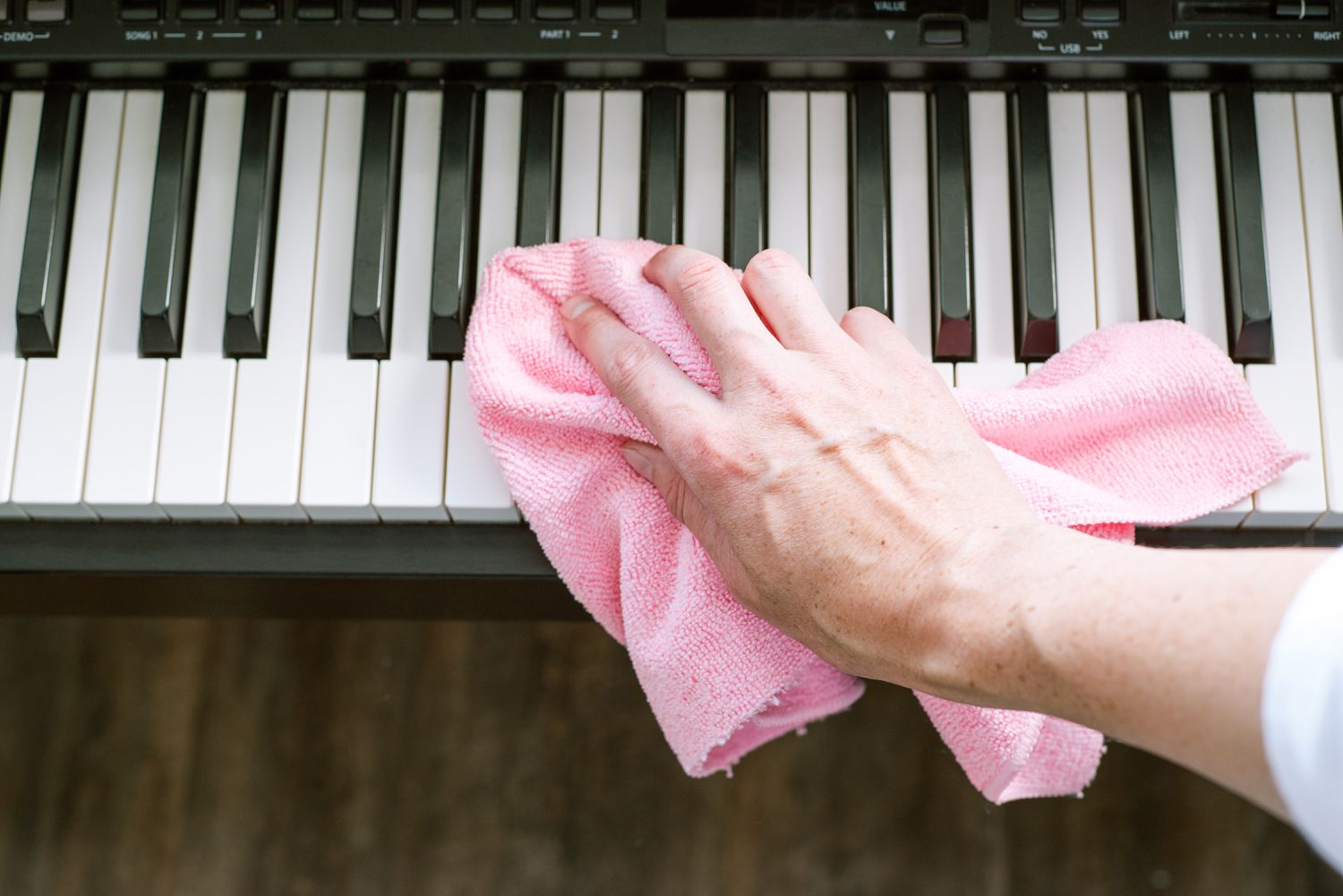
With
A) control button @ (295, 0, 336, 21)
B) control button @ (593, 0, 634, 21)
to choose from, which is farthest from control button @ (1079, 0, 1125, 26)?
control button @ (295, 0, 336, 21)

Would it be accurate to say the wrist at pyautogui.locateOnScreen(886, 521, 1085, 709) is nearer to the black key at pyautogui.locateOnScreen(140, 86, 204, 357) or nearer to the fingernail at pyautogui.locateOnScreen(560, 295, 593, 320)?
the fingernail at pyautogui.locateOnScreen(560, 295, 593, 320)

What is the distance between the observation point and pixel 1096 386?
75cm

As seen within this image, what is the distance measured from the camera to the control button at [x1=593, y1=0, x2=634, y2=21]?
821 millimetres

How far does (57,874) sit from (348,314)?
854 millimetres

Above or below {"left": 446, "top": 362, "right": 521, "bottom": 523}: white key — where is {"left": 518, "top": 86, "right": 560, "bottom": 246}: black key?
above

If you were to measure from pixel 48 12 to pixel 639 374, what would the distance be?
528 millimetres

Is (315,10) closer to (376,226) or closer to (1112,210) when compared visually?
(376,226)

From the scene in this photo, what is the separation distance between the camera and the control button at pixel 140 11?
825 mm

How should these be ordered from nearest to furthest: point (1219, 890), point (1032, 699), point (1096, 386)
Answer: point (1032, 699)
point (1096, 386)
point (1219, 890)

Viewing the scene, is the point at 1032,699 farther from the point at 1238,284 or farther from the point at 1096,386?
the point at 1238,284

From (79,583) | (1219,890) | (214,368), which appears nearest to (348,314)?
(214,368)

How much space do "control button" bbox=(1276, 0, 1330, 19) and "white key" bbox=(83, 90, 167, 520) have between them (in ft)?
2.72

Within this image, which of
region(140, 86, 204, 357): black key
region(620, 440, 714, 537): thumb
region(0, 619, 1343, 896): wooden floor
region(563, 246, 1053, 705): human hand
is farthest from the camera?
region(0, 619, 1343, 896): wooden floor

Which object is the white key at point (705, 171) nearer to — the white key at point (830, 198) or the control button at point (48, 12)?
the white key at point (830, 198)
